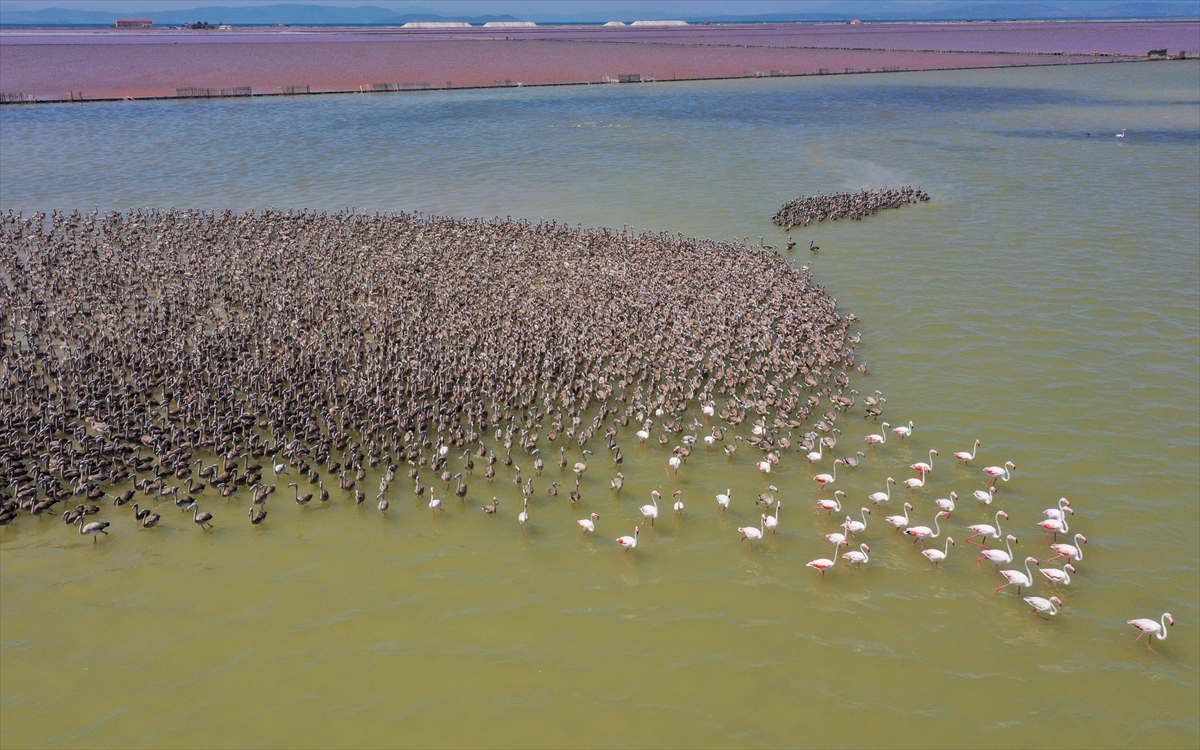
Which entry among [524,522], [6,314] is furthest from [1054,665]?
[6,314]

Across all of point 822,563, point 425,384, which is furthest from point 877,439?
point 425,384

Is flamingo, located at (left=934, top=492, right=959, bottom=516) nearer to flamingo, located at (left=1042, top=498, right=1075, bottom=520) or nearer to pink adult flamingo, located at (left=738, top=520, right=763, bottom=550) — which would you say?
flamingo, located at (left=1042, top=498, right=1075, bottom=520)

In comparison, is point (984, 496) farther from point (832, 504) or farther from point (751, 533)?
point (751, 533)

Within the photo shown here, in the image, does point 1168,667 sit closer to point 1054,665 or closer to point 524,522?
point 1054,665

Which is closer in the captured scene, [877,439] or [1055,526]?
[1055,526]

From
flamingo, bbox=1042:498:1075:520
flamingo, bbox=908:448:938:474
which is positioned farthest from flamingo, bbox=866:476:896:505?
flamingo, bbox=1042:498:1075:520

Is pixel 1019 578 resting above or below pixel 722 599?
above

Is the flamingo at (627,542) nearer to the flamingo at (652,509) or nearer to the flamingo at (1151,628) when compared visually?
the flamingo at (652,509)
